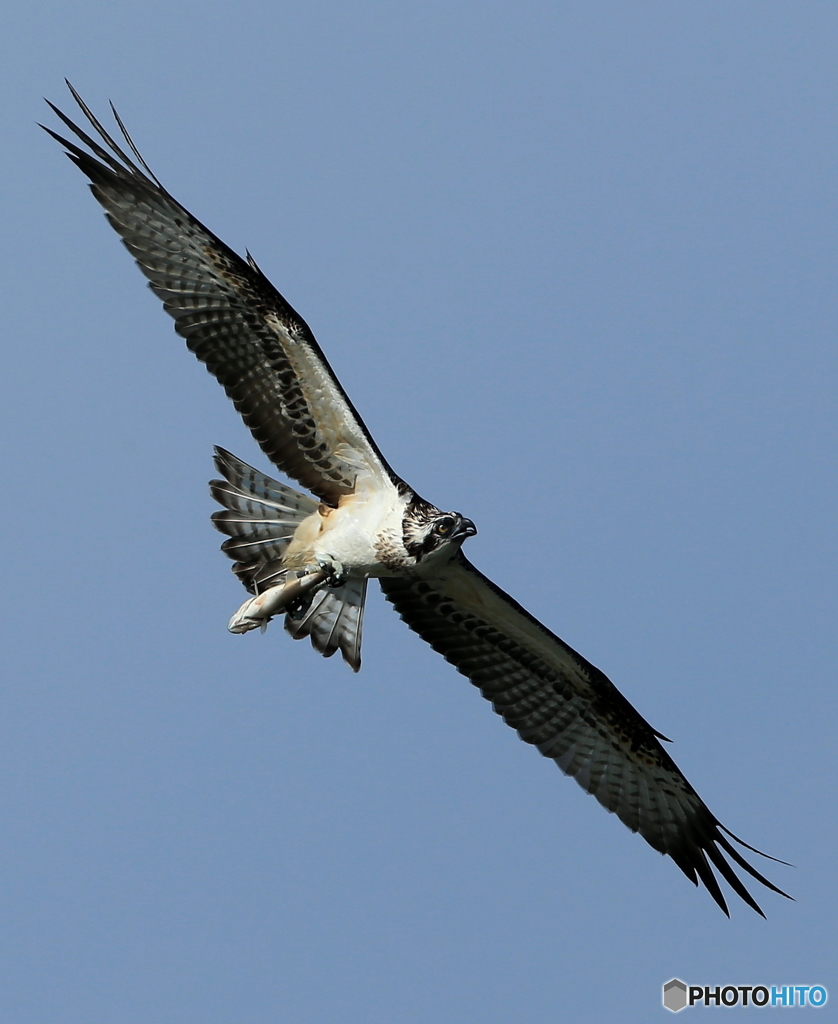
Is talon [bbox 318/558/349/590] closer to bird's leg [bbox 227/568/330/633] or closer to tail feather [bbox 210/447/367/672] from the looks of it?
bird's leg [bbox 227/568/330/633]

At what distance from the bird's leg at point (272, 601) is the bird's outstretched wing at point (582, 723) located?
1.08m

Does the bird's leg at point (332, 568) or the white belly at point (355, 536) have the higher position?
the white belly at point (355, 536)

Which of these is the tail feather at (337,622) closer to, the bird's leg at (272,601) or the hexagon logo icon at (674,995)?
the bird's leg at (272,601)

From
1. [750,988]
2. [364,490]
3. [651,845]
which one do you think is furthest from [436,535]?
[750,988]

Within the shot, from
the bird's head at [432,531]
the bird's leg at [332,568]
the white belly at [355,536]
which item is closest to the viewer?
the bird's head at [432,531]

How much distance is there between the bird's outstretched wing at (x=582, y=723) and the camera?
40.6ft

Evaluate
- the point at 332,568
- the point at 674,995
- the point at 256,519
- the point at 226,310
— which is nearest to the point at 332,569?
the point at 332,568

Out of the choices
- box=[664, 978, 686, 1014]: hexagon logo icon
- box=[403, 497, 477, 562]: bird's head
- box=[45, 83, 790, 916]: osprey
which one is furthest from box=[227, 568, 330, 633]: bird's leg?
box=[664, 978, 686, 1014]: hexagon logo icon

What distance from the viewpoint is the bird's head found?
35.4 ft

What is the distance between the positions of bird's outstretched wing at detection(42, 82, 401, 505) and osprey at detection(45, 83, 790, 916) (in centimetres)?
1

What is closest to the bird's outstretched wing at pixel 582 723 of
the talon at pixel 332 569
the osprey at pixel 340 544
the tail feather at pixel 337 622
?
the osprey at pixel 340 544

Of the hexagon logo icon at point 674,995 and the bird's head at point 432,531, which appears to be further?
the hexagon logo icon at point 674,995

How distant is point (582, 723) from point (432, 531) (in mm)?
2683

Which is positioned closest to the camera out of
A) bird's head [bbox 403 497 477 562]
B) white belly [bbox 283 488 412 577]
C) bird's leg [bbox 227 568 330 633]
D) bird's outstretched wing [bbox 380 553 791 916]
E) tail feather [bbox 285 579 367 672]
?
bird's head [bbox 403 497 477 562]
